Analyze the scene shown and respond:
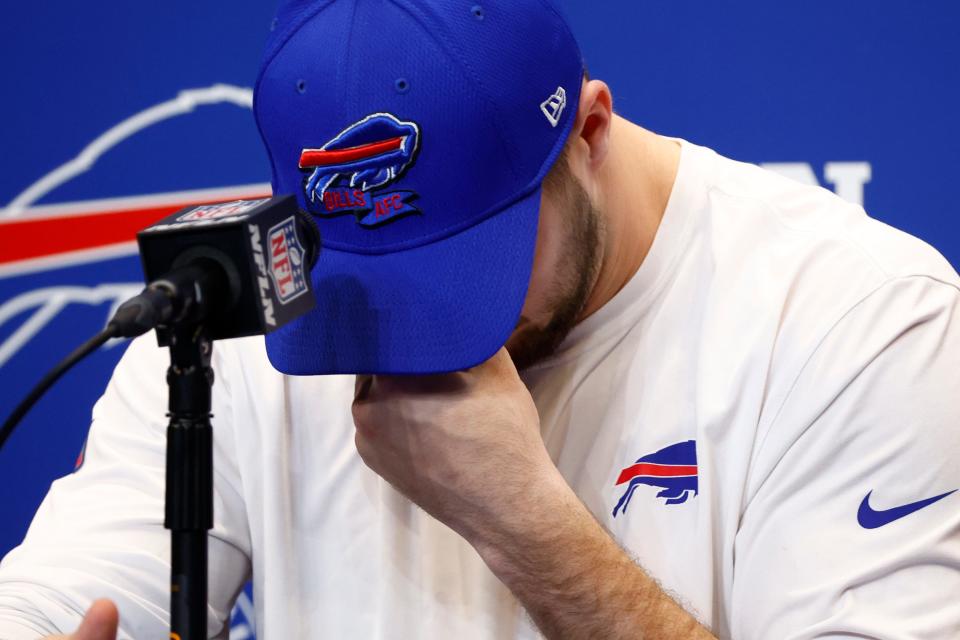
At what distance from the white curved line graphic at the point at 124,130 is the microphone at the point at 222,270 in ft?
3.56

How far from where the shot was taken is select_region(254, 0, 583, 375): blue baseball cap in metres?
0.86

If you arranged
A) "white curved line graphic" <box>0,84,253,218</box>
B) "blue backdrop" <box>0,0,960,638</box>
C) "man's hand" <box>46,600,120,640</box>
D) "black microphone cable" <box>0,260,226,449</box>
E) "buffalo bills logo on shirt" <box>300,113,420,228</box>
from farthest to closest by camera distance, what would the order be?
1. "white curved line graphic" <box>0,84,253,218</box>
2. "blue backdrop" <box>0,0,960,638</box>
3. "buffalo bills logo on shirt" <box>300,113,420,228</box>
4. "man's hand" <box>46,600,120,640</box>
5. "black microphone cable" <box>0,260,226,449</box>

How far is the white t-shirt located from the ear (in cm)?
12

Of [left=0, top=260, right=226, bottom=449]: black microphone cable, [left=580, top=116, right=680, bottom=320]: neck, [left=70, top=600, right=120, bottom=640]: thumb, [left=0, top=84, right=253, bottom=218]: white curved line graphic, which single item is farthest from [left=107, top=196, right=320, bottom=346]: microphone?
[left=0, top=84, right=253, bottom=218]: white curved line graphic

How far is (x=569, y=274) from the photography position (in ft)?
3.18

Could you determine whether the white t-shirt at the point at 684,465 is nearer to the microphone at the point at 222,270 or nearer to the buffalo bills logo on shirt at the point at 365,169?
the buffalo bills logo on shirt at the point at 365,169

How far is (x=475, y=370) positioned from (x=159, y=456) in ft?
1.15

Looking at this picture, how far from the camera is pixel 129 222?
5.76 feet

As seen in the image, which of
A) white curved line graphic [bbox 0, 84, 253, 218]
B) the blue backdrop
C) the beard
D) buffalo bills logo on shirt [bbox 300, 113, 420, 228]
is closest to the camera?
buffalo bills logo on shirt [bbox 300, 113, 420, 228]

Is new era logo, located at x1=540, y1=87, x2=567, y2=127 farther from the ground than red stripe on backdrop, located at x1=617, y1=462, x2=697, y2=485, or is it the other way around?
new era logo, located at x1=540, y1=87, x2=567, y2=127

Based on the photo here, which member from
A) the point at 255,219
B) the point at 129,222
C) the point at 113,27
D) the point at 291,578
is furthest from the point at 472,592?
the point at 113,27

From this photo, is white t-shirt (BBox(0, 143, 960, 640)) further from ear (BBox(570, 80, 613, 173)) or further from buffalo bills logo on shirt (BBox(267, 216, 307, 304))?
buffalo bills logo on shirt (BBox(267, 216, 307, 304))

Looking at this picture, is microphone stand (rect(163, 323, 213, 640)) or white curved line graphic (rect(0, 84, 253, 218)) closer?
microphone stand (rect(163, 323, 213, 640))

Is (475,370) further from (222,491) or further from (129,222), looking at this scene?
(129,222)
